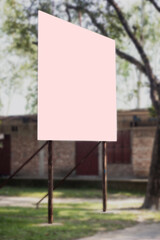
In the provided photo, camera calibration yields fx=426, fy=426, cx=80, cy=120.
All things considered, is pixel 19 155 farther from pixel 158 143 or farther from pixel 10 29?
pixel 158 143

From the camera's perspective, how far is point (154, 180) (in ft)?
44.3

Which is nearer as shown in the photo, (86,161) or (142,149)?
(142,149)

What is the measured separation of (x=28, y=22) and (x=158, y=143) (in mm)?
5877

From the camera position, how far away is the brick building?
784 inches

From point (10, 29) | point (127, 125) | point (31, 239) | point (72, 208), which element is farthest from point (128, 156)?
point (31, 239)

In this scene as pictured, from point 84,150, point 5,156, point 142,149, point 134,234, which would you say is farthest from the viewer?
point 5,156

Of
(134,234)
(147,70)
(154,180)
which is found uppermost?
(147,70)

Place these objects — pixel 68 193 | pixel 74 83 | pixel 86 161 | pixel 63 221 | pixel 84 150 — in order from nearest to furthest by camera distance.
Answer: pixel 74 83
pixel 63 221
pixel 68 193
pixel 86 161
pixel 84 150

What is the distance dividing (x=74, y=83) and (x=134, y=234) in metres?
7.98

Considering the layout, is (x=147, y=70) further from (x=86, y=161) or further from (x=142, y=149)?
(x=86, y=161)

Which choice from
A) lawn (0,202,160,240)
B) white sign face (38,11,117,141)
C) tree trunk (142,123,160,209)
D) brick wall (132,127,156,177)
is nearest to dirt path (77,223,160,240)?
lawn (0,202,160,240)

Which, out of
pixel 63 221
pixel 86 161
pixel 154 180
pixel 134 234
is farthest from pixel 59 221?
pixel 86 161

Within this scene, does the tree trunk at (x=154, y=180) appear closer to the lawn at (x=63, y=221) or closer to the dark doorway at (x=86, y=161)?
the lawn at (x=63, y=221)

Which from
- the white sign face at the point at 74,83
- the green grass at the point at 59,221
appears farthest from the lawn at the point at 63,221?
the white sign face at the point at 74,83
